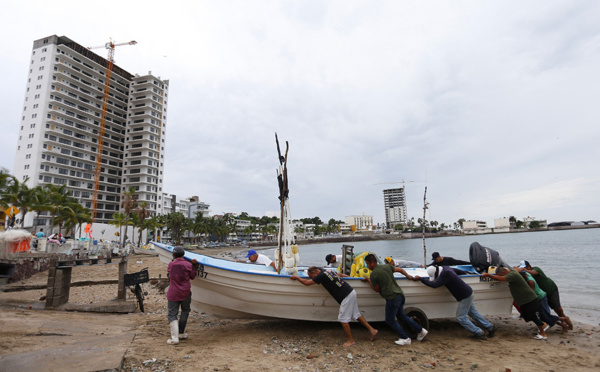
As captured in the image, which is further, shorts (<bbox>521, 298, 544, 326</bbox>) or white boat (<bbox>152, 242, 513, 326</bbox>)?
shorts (<bbox>521, 298, 544, 326</bbox>)

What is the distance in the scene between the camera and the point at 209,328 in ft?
26.6

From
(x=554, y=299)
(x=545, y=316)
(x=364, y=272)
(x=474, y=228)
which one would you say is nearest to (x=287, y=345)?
(x=364, y=272)

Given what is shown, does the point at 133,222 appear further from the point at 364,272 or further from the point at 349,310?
the point at 349,310

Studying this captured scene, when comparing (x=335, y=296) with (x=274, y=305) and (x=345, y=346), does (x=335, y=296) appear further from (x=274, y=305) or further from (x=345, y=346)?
(x=274, y=305)

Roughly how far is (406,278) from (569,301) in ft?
40.2

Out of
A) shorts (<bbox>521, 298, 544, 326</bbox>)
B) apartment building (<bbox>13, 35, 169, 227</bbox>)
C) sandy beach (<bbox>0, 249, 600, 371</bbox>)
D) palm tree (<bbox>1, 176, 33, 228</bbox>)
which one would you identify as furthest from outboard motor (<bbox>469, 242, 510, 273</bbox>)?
apartment building (<bbox>13, 35, 169, 227</bbox>)

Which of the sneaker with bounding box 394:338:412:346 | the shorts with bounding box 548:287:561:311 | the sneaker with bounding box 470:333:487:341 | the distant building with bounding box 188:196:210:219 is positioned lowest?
the sneaker with bounding box 470:333:487:341

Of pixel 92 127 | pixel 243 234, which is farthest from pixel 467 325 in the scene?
pixel 243 234

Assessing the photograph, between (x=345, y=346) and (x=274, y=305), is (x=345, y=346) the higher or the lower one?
the lower one

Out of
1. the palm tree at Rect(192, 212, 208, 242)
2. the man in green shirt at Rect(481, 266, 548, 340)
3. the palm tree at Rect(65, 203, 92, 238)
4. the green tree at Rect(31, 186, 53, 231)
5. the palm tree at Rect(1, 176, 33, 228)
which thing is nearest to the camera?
the man in green shirt at Rect(481, 266, 548, 340)

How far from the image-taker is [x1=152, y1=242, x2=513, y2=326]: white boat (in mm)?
7180

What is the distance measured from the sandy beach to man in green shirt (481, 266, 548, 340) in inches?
20.9

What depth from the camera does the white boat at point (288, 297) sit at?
7180mm

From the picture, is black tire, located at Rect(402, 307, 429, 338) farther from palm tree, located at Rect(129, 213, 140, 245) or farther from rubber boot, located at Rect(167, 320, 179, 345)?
palm tree, located at Rect(129, 213, 140, 245)
